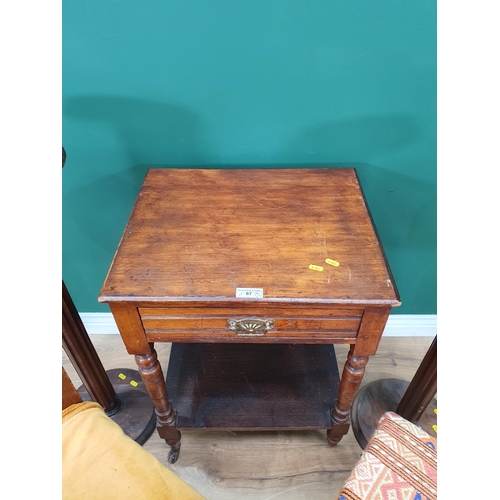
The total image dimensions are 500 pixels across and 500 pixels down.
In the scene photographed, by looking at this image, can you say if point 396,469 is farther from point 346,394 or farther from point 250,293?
point 250,293

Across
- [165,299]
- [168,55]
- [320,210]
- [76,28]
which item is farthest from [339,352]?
[76,28]

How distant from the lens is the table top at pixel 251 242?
73 cm

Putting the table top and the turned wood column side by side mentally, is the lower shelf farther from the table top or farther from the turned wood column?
the table top

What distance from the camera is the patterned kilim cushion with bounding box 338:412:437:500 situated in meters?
0.69

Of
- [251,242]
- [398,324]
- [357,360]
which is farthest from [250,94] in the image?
[398,324]

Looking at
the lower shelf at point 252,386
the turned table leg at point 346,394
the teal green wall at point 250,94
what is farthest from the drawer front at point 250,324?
the teal green wall at point 250,94

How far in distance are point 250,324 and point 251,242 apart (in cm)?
17

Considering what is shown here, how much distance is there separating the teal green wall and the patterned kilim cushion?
0.64m

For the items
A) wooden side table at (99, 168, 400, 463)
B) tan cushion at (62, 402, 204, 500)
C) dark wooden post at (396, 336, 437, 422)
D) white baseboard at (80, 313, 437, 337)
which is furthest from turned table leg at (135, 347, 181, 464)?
dark wooden post at (396, 336, 437, 422)

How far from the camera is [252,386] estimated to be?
1.15 metres

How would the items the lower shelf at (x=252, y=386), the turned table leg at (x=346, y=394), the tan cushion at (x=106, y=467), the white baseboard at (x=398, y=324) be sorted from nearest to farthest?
the tan cushion at (x=106, y=467), the turned table leg at (x=346, y=394), the lower shelf at (x=252, y=386), the white baseboard at (x=398, y=324)

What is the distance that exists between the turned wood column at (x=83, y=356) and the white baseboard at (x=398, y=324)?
13.4 inches

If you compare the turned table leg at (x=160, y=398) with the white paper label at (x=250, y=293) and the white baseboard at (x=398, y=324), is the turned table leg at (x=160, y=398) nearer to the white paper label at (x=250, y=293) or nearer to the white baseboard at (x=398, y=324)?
the white paper label at (x=250, y=293)

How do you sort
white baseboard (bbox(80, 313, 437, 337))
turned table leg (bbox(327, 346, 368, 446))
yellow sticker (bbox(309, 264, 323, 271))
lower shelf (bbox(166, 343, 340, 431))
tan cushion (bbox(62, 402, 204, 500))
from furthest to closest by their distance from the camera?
white baseboard (bbox(80, 313, 437, 337)), lower shelf (bbox(166, 343, 340, 431)), turned table leg (bbox(327, 346, 368, 446)), yellow sticker (bbox(309, 264, 323, 271)), tan cushion (bbox(62, 402, 204, 500))
